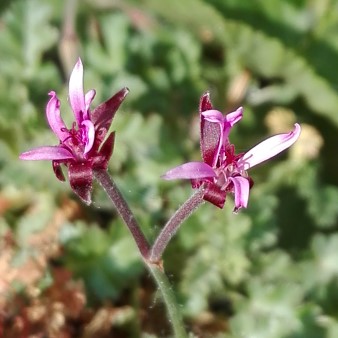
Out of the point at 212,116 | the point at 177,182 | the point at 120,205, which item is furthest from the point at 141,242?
the point at 177,182

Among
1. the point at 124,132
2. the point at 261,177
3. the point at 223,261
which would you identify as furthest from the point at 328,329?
the point at 124,132

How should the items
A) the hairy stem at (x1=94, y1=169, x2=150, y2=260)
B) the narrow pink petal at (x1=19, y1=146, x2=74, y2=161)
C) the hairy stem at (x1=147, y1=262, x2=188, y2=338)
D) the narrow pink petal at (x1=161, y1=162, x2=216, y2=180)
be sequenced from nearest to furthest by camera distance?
the narrow pink petal at (x1=161, y1=162, x2=216, y2=180)
the narrow pink petal at (x1=19, y1=146, x2=74, y2=161)
the hairy stem at (x1=94, y1=169, x2=150, y2=260)
the hairy stem at (x1=147, y1=262, x2=188, y2=338)

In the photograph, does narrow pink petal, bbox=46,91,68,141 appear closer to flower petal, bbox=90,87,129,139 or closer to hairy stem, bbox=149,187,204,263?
flower petal, bbox=90,87,129,139

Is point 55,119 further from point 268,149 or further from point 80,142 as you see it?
point 268,149

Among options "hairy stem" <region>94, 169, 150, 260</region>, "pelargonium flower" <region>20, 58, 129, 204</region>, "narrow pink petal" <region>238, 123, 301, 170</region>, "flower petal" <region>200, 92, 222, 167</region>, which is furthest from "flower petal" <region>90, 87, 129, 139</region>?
"narrow pink petal" <region>238, 123, 301, 170</region>

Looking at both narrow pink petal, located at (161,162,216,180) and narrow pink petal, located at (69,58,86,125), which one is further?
narrow pink petal, located at (69,58,86,125)

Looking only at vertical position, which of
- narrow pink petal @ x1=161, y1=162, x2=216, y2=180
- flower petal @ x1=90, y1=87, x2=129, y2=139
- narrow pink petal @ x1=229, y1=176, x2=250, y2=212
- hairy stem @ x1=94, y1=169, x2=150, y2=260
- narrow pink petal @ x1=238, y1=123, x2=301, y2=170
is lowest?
narrow pink petal @ x1=229, y1=176, x2=250, y2=212
